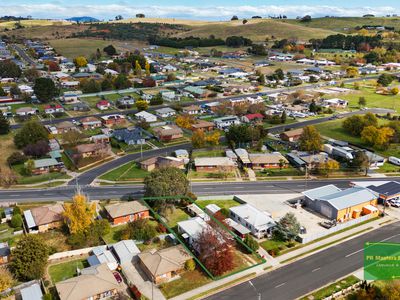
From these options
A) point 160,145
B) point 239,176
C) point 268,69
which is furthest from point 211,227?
point 268,69

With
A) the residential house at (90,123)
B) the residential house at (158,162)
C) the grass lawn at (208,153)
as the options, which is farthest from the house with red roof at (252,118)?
the residential house at (90,123)

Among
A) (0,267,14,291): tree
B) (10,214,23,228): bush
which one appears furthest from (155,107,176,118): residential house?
(0,267,14,291): tree

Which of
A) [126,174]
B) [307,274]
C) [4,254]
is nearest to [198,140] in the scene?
[126,174]

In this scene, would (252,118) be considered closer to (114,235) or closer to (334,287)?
(114,235)

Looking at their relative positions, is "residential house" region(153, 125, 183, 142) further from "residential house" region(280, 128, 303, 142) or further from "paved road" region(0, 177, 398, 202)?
"residential house" region(280, 128, 303, 142)

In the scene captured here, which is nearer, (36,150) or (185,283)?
(185,283)

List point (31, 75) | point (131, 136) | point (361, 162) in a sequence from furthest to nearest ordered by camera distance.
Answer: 1. point (31, 75)
2. point (131, 136)
3. point (361, 162)
